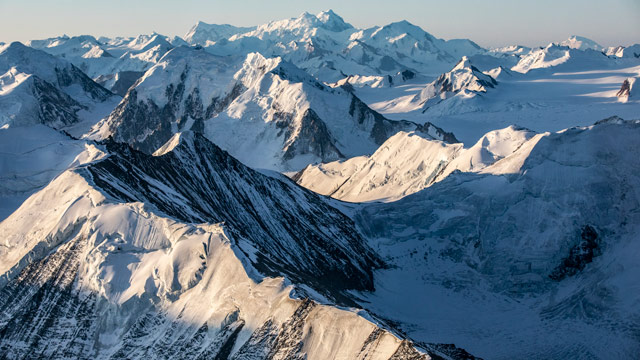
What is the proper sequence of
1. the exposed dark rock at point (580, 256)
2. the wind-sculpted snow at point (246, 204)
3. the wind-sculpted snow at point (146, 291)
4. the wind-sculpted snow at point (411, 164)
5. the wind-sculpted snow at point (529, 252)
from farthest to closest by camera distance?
the wind-sculpted snow at point (411, 164), the exposed dark rock at point (580, 256), the wind-sculpted snow at point (529, 252), the wind-sculpted snow at point (246, 204), the wind-sculpted snow at point (146, 291)

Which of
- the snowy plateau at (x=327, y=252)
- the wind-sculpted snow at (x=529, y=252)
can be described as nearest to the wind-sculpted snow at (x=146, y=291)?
the snowy plateau at (x=327, y=252)

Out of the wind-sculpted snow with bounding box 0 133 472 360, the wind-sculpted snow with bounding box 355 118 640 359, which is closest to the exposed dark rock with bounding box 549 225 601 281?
the wind-sculpted snow with bounding box 355 118 640 359

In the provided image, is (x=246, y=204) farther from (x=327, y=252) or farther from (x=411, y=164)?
(x=411, y=164)

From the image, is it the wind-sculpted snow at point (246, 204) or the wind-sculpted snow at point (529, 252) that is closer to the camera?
the wind-sculpted snow at point (246, 204)

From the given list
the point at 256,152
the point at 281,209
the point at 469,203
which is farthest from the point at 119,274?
the point at 256,152

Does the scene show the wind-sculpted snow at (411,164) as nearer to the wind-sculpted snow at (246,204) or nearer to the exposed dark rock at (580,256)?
the exposed dark rock at (580,256)

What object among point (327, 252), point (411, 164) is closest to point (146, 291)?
point (327, 252)

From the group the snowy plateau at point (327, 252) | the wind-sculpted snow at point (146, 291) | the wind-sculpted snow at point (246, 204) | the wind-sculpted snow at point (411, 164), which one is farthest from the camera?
the wind-sculpted snow at point (411, 164)
